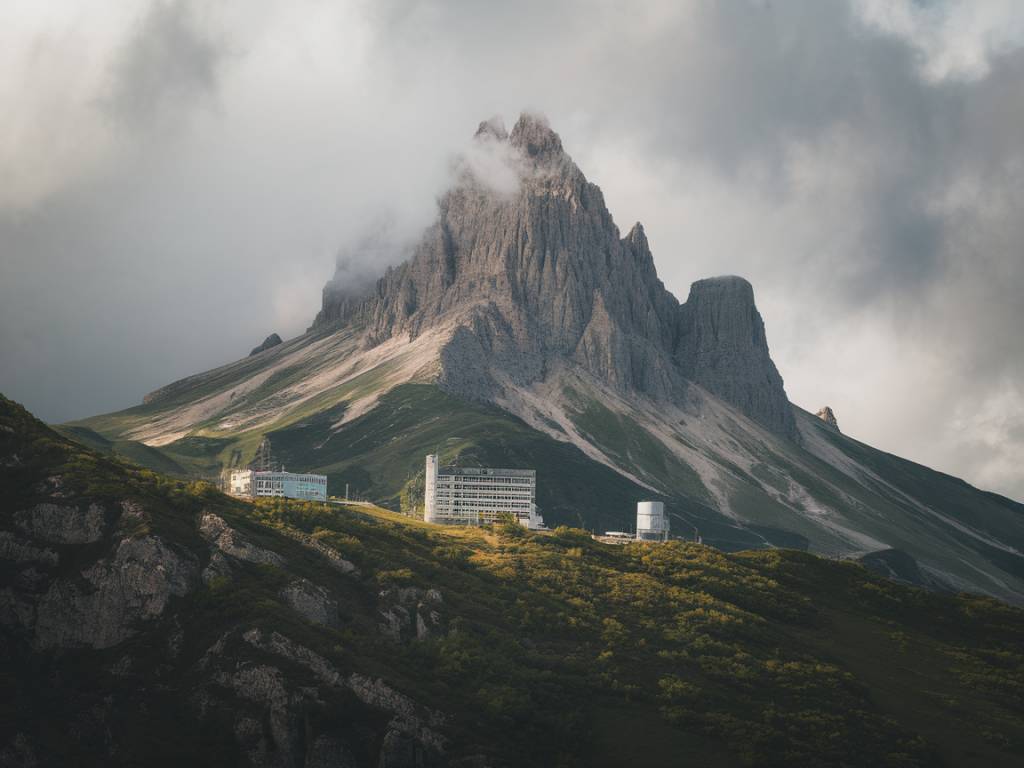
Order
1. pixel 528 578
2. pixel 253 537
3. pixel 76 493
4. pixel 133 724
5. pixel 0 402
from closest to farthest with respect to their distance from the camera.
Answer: pixel 133 724, pixel 76 493, pixel 253 537, pixel 0 402, pixel 528 578

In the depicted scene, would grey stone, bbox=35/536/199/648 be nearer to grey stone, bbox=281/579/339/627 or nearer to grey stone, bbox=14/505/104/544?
grey stone, bbox=14/505/104/544

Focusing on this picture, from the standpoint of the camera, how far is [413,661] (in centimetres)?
14300

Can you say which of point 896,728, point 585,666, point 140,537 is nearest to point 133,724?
point 140,537

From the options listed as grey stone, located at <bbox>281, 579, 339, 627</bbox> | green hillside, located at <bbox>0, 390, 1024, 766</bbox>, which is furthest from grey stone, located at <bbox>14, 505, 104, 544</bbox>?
grey stone, located at <bbox>281, 579, 339, 627</bbox>

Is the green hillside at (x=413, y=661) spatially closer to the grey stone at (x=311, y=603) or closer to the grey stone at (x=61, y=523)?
the grey stone at (x=61, y=523)

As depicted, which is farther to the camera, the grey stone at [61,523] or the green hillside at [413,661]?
the grey stone at [61,523]

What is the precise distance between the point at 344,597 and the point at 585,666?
1256 inches

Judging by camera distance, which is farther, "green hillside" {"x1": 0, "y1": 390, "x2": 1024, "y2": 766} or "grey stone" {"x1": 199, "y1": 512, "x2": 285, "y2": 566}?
"grey stone" {"x1": 199, "y1": 512, "x2": 285, "y2": 566}

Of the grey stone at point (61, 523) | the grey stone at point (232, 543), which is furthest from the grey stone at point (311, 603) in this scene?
the grey stone at point (61, 523)

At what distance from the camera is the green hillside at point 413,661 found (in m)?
122

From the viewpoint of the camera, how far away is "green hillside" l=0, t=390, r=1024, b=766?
122 meters

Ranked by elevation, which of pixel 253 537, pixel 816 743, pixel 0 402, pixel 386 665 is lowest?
pixel 816 743

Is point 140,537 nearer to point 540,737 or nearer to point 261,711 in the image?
point 261,711

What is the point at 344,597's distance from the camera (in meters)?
152
